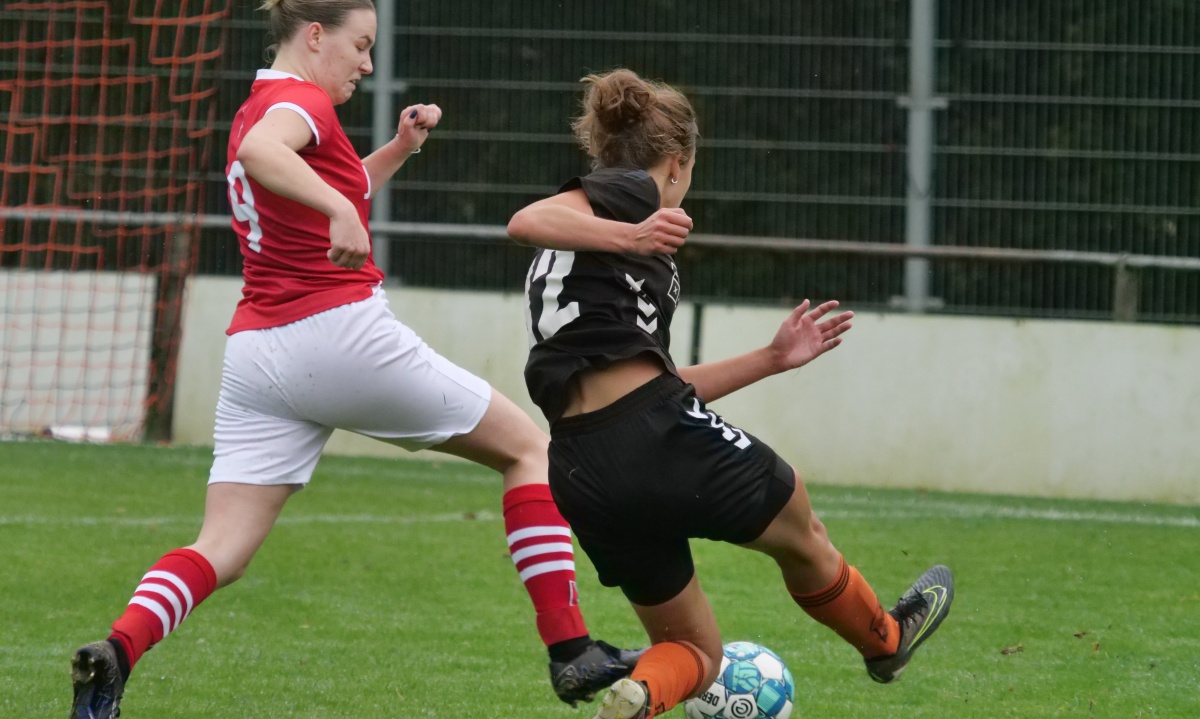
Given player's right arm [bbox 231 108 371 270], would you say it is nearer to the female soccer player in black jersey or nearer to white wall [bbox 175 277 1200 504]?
the female soccer player in black jersey

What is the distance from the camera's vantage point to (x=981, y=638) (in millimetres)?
5105

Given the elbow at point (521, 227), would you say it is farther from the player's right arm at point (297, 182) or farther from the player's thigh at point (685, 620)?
the player's thigh at point (685, 620)

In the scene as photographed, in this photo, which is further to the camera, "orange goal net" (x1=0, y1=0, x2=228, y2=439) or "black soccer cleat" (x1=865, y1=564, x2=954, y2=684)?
"orange goal net" (x1=0, y1=0, x2=228, y2=439)

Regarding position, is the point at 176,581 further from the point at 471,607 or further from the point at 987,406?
the point at 987,406

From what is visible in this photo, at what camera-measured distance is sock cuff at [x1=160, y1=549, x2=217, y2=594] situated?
3.78m

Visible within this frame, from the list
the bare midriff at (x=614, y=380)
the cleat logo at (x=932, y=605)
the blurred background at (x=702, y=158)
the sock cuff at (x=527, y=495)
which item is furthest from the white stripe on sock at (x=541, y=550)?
the blurred background at (x=702, y=158)

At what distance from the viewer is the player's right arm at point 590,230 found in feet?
10.7

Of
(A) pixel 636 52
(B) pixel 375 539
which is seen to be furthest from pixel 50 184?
(B) pixel 375 539

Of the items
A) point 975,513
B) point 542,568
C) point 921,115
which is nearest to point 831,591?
point 542,568

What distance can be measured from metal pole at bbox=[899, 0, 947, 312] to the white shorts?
20.0 feet

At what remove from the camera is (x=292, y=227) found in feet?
12.8

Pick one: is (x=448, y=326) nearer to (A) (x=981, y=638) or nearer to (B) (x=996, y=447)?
(B) (x=996, y=447)

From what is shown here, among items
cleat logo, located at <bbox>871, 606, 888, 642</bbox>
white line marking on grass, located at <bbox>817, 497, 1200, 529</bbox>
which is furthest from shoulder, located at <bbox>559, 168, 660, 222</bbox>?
white line marking on grass, located at <bbox>817, 497, 1200, 529</bbox>

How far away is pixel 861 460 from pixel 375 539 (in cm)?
337
